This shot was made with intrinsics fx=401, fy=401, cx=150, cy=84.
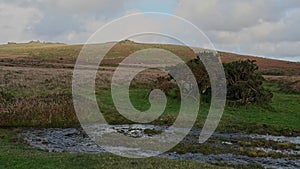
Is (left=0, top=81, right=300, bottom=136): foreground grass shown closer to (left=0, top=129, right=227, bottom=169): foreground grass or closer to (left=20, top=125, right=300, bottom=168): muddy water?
(left=20, top=125, right=300, bottom=168): muddy water

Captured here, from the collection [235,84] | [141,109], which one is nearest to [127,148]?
[141,109]

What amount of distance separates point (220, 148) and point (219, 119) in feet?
39.3

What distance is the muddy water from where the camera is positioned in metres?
24.4

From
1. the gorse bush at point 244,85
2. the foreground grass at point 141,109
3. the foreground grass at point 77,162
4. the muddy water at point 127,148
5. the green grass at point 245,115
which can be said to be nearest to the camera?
the foreground grass at point 77,162

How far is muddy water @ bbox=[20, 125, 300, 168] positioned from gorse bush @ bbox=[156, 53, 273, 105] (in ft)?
45.5

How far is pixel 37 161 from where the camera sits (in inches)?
789

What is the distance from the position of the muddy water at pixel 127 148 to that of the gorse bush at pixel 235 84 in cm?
1386

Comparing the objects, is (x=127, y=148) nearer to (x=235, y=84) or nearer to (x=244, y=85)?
(x=235, y=84)

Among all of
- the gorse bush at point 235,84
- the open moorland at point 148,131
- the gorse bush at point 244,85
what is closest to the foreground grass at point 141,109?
the open moorland at point 148,131

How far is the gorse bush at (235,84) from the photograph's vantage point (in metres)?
47.5

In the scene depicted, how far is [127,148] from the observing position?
26266mm

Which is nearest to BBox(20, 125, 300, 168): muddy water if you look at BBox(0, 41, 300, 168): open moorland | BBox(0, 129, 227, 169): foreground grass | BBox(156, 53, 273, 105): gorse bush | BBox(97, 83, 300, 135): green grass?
BBox(0, 41, 300, 168): open moorland

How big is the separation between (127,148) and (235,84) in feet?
81.4

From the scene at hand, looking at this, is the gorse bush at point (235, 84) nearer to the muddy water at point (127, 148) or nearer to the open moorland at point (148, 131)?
the open moorland at point (148, 131)
